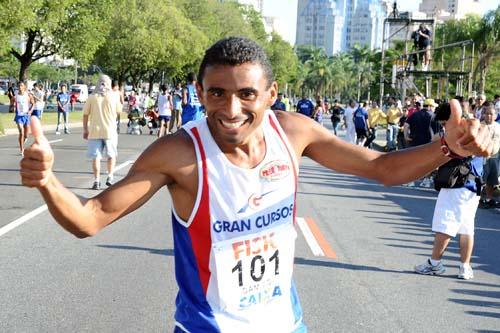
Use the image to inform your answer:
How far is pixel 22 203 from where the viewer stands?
1104 centimetres

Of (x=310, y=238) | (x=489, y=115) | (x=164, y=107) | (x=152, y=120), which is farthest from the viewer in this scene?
(x=152, y=120)

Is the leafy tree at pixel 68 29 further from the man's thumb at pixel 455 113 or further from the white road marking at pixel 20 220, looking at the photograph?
the man's thumb at pixel 455 113

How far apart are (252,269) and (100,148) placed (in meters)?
9.88

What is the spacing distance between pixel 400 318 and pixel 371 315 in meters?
0.23

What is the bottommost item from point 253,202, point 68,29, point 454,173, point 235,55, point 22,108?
point 22,108

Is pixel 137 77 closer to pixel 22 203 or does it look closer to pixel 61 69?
pixel 61 69

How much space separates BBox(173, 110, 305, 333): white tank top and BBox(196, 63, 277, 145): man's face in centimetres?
10

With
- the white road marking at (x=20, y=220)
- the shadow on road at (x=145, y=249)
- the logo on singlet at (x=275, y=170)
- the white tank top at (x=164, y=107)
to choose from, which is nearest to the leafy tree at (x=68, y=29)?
the white tank top at (x=164, y=107)

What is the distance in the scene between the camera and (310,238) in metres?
9.26

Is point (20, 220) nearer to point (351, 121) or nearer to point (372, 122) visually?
point (372, 122)

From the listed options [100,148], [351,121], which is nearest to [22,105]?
[100,148]

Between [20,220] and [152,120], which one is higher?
[20,220]

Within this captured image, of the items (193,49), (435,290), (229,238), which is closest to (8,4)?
(435,290)

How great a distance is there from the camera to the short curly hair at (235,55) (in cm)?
287
